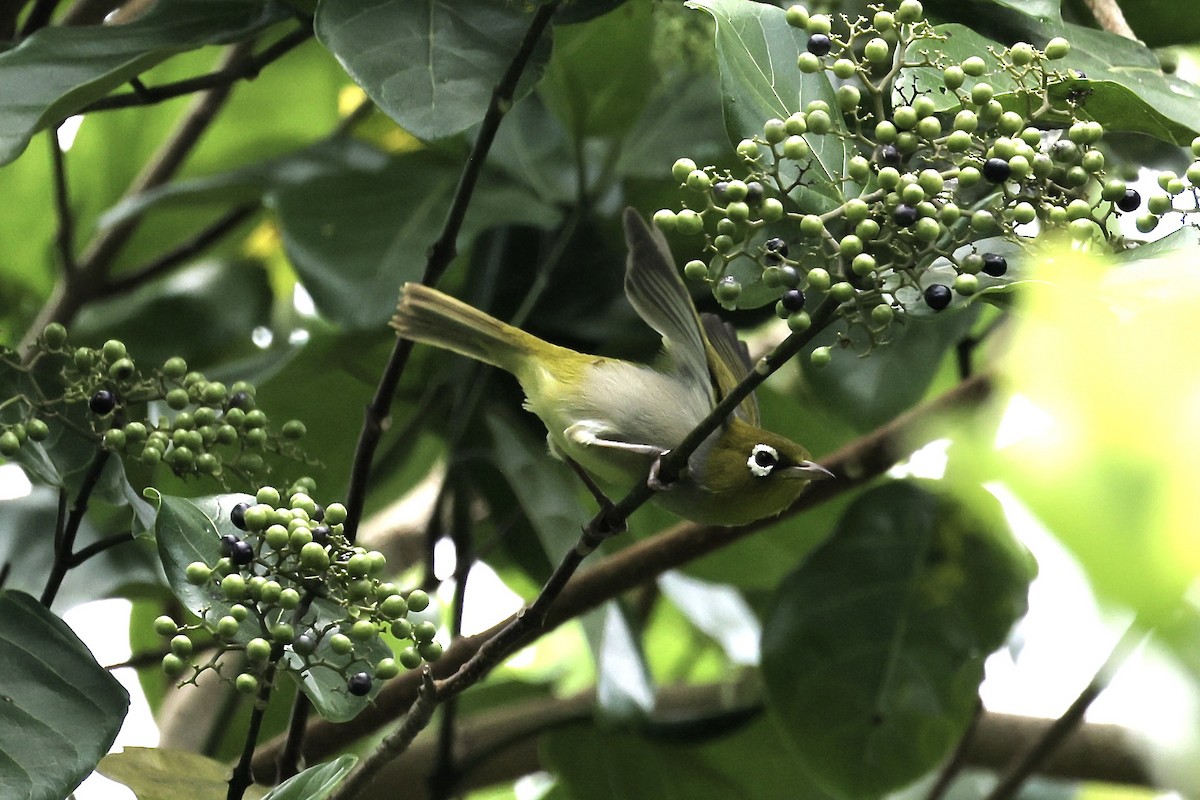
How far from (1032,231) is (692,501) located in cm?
47

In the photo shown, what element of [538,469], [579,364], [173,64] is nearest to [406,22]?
[579,364]

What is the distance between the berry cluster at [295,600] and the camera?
95cm

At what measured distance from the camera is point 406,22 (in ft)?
4.29

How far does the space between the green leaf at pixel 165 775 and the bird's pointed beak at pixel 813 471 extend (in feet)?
2.26

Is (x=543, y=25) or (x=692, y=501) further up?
(x=543, y=25)

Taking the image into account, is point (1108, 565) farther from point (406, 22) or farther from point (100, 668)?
point (406, 22)

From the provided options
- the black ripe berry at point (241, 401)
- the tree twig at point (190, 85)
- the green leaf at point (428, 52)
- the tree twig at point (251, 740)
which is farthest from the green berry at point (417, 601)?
the tree twig at point (190, 85)

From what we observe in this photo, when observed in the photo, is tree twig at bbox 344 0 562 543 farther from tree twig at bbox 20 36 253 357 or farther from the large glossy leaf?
tree twig at bbox 20 36 253 357

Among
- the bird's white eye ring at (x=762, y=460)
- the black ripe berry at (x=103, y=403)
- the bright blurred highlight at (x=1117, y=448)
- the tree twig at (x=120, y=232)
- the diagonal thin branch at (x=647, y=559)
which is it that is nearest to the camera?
the bright blurred highlight at (x=1117, y=448)

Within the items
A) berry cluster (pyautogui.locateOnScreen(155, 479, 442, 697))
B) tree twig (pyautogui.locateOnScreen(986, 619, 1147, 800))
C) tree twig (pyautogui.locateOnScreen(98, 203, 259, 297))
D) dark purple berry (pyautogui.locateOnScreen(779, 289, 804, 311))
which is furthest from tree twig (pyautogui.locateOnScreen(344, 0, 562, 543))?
tree twig (pyautogui.locateOnScreen(98, 203, 259, 297))

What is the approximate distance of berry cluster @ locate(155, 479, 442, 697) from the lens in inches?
37.2

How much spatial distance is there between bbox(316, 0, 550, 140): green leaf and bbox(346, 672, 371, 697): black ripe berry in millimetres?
504

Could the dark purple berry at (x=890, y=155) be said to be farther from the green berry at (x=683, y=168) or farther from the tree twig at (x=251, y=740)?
the tree twig at (x=251, y=740)

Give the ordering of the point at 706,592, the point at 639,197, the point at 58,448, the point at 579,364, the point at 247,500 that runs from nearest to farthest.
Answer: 1. the point at 247,500
2. the point at 58,448
3. the point at 579,364
4. the point at 639,197
5. the point at 706,592
